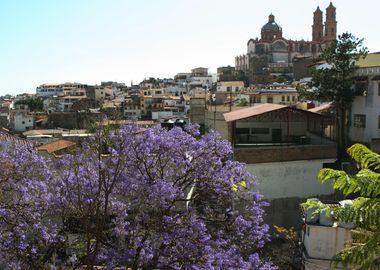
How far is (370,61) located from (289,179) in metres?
9.01

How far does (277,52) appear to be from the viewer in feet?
341

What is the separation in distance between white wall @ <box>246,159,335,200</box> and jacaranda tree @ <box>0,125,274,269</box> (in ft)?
32.3

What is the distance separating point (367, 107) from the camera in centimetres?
2397

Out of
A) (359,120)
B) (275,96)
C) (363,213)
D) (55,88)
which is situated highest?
(55,88)

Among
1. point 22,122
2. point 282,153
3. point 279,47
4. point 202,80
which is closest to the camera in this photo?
point 282,153

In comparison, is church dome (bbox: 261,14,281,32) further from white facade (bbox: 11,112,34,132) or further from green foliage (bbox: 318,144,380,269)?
green foliage (bbox: 318,144,380,269)

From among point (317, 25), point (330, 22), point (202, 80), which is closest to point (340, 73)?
point (202, 80)

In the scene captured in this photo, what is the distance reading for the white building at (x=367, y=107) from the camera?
23.4 metres

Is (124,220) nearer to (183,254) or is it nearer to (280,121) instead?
(183,254)

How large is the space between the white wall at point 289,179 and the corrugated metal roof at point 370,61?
6.11m

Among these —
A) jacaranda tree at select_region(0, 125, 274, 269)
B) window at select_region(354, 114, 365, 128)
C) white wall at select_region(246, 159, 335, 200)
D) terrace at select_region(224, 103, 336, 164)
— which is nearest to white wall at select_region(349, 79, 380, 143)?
window at select_region(354, 114, 365, 128)

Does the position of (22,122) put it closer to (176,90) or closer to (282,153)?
(176,90)

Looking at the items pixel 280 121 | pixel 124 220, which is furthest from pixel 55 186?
pixel 280 121

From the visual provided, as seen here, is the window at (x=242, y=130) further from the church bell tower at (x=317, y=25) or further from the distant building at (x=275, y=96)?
the church bell tower at (x=317, y=25)
